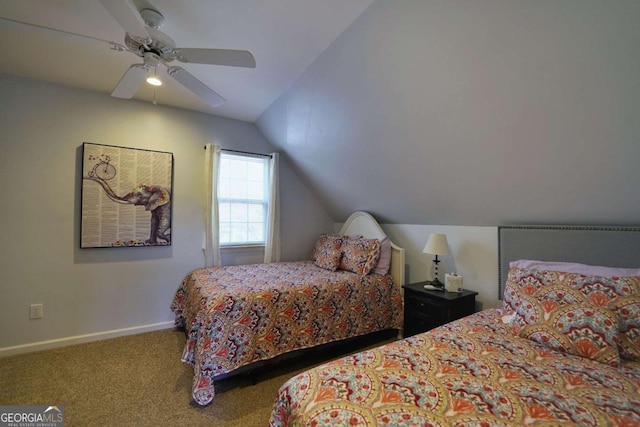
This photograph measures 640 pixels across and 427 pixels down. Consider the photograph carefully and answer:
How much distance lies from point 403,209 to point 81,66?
3.21 m

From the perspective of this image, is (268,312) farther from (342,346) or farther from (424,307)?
(424,307)

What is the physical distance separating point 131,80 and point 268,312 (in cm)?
187

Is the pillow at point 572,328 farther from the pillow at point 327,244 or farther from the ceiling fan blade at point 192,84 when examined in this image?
the ceiling fan blade at point 192,84

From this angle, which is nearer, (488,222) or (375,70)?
(375,70)

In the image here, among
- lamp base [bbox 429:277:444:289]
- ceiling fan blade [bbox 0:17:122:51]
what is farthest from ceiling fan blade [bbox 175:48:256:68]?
lamp base [bbox 429:277:444:289]

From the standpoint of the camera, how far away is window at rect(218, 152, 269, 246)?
3428 mm

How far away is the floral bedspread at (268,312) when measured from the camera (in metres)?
1.93

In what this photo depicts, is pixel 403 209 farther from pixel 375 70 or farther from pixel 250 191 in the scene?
pixel 250 191

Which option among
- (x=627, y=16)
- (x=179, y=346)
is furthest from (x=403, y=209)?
(x=179, y=346)

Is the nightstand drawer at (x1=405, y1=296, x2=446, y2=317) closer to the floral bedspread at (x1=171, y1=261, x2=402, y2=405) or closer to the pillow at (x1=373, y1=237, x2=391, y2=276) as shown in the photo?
the floral bedspread at (x1=171, y1=261, x2=402, y2=405)

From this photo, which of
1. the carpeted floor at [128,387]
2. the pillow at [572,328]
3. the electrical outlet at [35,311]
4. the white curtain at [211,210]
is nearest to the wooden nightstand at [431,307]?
the pillow at [572,328]

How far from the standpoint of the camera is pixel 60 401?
185 centimetres

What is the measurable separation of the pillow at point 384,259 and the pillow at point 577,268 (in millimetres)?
1125

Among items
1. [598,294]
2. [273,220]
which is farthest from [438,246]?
[273,220]
